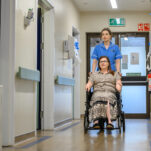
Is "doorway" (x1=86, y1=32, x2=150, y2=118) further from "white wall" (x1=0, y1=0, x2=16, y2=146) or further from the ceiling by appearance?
"white wall" (x1=0, y1=0, x2=16, y2=146)

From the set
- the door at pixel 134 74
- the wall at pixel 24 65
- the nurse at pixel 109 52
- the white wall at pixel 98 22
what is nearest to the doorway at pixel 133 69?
the door at pixel 134 74

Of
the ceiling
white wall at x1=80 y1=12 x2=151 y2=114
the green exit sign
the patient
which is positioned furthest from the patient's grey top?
the green exit sign

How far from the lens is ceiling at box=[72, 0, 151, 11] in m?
8.27

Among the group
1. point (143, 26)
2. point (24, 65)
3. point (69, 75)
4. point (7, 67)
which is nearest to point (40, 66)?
point (24, 65)

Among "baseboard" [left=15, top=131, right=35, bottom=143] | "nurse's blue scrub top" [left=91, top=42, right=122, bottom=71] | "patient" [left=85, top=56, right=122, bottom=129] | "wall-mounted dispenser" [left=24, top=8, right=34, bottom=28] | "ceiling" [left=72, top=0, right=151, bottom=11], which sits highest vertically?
"ceiling" [left=72, top=0, right=151, bottom=11]

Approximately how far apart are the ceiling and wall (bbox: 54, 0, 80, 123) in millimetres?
738

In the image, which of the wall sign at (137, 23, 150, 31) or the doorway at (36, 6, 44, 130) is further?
the wall sign at (137, 23, 150, 31)

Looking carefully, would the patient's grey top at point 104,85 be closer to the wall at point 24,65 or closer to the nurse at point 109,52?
the nurse at point 109,52

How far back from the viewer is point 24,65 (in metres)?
4.17

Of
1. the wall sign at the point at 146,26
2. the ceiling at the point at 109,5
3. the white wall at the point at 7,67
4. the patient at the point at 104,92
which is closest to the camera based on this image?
the white wall at the point at 7,67

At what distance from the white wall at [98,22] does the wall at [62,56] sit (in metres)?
1.42

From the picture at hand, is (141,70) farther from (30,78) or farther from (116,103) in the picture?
(30,78)

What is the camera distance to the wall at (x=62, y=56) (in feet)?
20.0

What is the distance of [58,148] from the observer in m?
3.36
